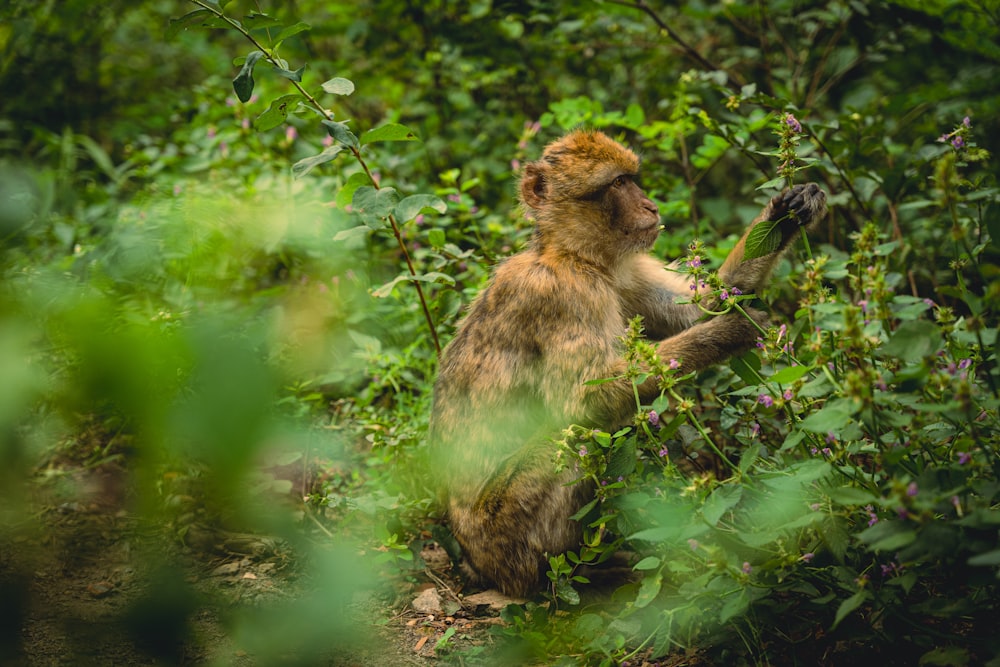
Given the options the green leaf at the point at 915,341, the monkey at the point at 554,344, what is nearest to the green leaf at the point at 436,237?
the monkey at the point at 554,344

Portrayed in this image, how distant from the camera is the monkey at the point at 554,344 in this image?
3.32 meters

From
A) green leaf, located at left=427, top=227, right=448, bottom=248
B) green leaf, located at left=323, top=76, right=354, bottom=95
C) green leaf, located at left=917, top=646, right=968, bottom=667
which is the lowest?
green leaf, located at left=427, top=227, right=448, bottom=248

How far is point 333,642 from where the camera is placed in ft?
3.56

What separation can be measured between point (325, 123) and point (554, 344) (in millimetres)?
1391

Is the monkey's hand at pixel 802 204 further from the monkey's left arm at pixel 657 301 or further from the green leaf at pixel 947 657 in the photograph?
the green leaf at pixel 947 657

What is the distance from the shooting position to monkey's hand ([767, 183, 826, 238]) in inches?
128

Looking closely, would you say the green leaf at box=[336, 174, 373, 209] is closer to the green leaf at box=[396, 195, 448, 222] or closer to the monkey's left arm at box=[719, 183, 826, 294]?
the green leaf at box=[396, 195, 448, 222]

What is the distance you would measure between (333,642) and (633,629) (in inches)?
79.5

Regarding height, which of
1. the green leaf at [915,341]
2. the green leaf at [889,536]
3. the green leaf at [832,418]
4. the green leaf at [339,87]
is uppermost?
the green leaf at [915,341]

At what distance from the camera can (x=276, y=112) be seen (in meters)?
3.13

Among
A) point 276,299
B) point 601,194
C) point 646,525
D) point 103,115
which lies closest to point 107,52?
point 103,115

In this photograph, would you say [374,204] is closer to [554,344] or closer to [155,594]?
[554,344]

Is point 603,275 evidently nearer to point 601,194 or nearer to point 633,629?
point 601,194

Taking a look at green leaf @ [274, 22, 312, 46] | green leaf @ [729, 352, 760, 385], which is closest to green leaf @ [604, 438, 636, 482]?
green leaf @ [729, 352, 760, 385]
